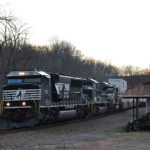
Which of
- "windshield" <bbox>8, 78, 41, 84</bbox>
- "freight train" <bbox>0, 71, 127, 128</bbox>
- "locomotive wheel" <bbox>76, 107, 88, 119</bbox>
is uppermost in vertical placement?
"windshield" <bbox>8, 78, 41, 84</bbox>

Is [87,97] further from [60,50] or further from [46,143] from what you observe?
[60,50]

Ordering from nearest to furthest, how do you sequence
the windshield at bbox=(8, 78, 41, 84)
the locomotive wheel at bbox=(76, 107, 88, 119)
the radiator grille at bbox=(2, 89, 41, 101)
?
1. the radiator grille at bbox=(2, 89, 41, 101)
2. the windshield at bbox=(8, 78, 41, 84)
3. the locomotive wheel at bbox=(76, 107, 88, 119)

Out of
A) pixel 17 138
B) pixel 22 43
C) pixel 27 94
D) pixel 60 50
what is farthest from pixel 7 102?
pixel 60 50

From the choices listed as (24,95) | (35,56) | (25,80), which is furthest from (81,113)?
(35,56)

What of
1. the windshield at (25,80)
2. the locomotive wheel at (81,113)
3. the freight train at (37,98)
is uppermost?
the windshield at (25,80)

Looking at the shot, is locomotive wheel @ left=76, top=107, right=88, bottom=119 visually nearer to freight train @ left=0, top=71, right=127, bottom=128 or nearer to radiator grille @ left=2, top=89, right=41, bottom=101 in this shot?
freight train @ left=0, top=71, right=127, bottom=128

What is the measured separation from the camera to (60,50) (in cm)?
10906

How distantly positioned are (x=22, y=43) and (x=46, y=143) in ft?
139

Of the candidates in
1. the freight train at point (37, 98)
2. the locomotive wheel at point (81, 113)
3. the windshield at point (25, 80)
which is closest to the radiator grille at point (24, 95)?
the freight train at point (37, 98)


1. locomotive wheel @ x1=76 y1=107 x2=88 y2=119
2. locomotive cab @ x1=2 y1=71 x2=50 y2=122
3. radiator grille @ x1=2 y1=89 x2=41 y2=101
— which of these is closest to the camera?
locomotive cab @ x1=2 y1=71 x2=50 y2=122

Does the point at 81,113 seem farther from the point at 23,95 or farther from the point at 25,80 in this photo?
the point at 23,95

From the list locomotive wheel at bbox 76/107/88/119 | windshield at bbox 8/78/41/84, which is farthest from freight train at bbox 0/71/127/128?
locomotive wheel at bbox 76/107/88/119

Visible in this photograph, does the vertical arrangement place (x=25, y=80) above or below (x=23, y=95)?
above

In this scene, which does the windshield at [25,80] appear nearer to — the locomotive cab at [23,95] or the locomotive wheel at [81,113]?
the locomotive cab at [23,95]
